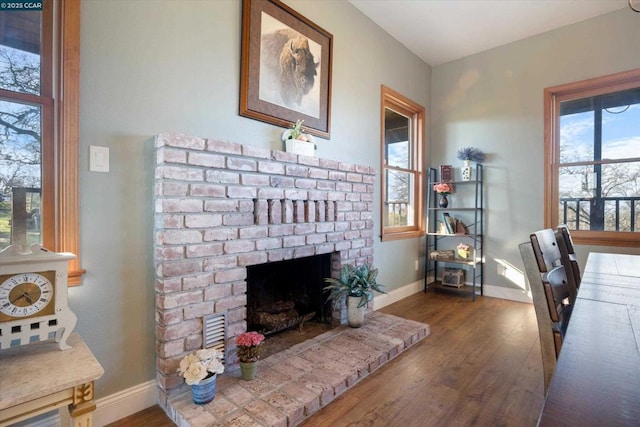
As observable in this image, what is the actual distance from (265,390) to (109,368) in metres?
0.78

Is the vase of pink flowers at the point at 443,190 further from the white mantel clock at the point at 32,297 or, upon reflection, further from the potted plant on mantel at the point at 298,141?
the white mantel clock at the point at 32,297

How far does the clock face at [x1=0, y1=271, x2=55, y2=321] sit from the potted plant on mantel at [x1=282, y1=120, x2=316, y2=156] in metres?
1.50

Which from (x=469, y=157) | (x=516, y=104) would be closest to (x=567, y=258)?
(x=469, y=157)

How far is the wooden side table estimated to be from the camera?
913 millimetres

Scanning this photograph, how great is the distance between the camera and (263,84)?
216 centimetres

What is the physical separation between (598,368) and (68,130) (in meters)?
1.98

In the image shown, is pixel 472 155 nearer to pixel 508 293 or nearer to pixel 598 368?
pixel 508 293

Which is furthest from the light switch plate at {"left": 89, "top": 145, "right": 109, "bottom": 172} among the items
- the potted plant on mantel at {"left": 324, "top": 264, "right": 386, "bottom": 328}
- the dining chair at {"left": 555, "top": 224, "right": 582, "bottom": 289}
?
the dining chair at {"left": 555, "top": 224, "right": 582, "bottom": 289}

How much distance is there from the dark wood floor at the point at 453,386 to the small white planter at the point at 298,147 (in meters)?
1.56

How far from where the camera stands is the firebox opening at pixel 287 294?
2.25 metres

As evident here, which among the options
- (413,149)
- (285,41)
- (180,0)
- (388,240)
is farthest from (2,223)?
(413,149)

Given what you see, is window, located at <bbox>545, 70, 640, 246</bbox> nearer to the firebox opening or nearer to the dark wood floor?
the dark wood floor

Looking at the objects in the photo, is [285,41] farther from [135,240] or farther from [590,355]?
[590,355]

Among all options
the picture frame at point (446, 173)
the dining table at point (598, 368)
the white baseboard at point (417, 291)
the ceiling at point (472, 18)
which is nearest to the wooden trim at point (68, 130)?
the dining table at point (598, 368)
